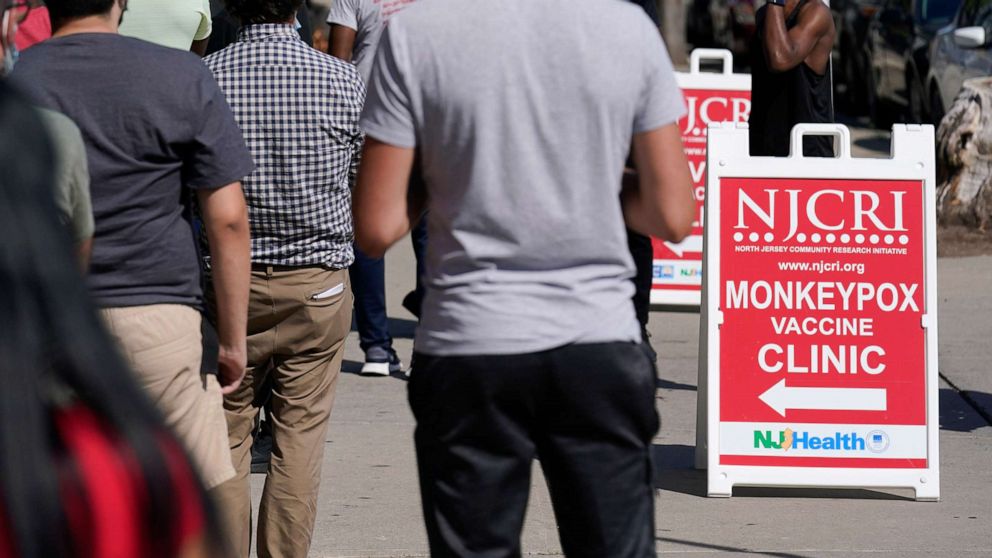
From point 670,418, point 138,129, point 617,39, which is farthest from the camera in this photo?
point 670,418

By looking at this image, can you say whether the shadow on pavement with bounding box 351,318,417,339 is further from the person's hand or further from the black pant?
the black pant

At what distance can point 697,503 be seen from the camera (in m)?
5.61

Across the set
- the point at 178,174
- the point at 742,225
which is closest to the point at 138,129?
the point at 178,174

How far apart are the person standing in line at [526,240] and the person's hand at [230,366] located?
0.93 m

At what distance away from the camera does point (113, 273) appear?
11.2ft

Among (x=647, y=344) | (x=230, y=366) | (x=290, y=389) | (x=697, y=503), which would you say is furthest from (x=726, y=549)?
(x=230, y=366)

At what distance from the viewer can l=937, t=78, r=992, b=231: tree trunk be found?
37.4ft

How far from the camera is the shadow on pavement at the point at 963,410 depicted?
6723 millimetres

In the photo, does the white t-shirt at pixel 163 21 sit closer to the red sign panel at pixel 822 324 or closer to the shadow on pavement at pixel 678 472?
the red sign panel at pixel 822 324

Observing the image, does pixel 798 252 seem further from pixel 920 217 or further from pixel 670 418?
pixel 670 418

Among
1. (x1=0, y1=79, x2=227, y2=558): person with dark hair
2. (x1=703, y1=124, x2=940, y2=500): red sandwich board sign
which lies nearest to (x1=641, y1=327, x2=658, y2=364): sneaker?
(x1=703, y1=124, x2=940, y2=500): red sandwich board sign

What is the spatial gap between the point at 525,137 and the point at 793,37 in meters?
3.99

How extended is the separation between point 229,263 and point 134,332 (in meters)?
0.33

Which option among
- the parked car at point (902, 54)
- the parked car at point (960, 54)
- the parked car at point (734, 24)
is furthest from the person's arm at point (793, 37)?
the parked car at point (734, 24)
